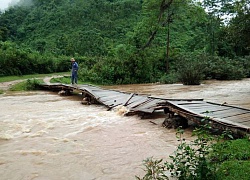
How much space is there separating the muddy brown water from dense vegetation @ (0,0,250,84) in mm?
8411

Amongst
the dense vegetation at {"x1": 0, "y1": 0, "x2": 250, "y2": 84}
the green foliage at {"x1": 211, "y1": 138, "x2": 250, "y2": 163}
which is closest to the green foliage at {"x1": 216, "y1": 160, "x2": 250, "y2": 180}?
the green foliage at {"x1": 211, "y1": 138, "x2": 250, "y2": 163}

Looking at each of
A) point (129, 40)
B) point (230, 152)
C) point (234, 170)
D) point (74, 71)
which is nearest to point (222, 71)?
point (129, 40)

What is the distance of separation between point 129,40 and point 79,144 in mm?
22490

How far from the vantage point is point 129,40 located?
28.2 metres

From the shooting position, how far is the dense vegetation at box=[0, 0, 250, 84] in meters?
24.4

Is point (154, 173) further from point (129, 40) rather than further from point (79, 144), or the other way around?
point (129, 40)

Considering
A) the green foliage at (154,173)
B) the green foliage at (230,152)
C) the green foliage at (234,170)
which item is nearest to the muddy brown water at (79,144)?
the green foliage at (154,173)

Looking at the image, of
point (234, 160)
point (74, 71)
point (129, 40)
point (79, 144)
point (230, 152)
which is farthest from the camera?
point (129, 40)

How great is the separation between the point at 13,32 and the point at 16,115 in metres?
46.2

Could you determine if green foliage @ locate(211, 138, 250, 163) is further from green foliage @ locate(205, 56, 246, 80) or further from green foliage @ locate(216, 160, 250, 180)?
green foliage @ locate(205, 56, 246, 80)

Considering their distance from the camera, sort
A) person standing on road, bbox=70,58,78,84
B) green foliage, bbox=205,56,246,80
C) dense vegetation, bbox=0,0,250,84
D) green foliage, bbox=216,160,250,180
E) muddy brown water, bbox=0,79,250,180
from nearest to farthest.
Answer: green foliage, bbox=216,160,250,180, muddy brown water, bbox=0,79,250,180, person standing on road, bbox=70,58,78,84, dense vegetation, bbox=0,0,250,84, green foliage, bbox=205,56,246,80

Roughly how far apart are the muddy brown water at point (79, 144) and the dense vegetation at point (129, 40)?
8411 mm

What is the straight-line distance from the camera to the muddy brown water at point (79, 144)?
5027 mm

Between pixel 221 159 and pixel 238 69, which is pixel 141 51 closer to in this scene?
pixel 238 69
